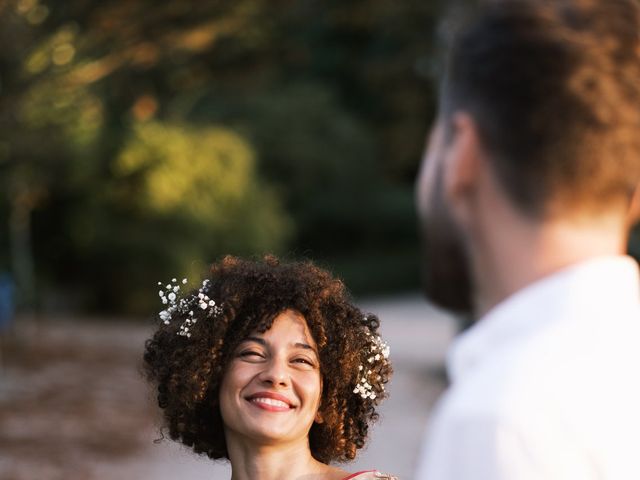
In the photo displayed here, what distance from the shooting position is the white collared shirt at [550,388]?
3.35 ft

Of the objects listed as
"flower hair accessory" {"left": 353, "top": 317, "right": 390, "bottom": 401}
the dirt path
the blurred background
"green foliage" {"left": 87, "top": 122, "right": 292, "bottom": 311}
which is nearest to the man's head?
"flower hair accessory" {"left": 353, "top": 317, "right": 390, "bottom": 401}

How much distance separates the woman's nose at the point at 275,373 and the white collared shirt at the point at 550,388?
4.15ft

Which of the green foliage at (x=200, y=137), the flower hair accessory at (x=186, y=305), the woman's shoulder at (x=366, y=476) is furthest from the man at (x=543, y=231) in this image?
the green foliage at (x=200, y=137)

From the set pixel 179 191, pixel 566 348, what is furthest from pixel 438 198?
pixel 179 191

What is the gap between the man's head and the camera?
113 cm

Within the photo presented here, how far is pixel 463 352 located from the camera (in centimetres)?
113

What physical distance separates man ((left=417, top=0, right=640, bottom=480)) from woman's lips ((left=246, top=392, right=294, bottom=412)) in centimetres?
123

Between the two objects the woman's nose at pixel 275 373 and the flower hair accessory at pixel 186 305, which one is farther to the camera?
the flower hair accessory at pixel 186 305

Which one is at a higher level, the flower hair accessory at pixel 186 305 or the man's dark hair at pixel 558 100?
the flower hair accessory at pixel 186 305

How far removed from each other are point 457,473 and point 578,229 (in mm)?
279

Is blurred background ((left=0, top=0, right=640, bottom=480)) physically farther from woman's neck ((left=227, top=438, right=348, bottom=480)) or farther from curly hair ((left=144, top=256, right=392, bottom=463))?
woman's neck ((left=227, top=438, right=348, bottom=480))

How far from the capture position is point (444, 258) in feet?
4.06

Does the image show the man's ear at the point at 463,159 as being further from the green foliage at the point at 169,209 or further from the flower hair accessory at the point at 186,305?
the green foliage at the point at 169,209

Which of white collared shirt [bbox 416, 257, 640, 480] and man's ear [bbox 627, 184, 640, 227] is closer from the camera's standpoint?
white collared shirt [bbox 416, 257, 640, 480]
